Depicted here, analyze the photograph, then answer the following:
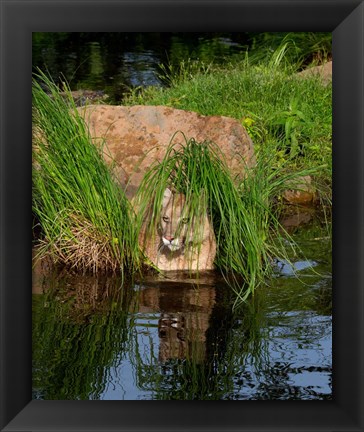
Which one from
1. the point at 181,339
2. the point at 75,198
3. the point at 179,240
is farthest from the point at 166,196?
the point at 181,339

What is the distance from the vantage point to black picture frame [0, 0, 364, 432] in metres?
4.45

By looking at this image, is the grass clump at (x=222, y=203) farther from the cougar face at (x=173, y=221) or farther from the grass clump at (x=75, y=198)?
the grass clump at (x=75, y=198)

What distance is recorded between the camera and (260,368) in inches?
210

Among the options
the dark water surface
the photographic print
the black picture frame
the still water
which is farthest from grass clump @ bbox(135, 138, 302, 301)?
the dark water surface

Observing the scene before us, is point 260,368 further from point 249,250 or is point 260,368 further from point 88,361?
point 249,250

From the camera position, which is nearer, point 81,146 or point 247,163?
point 81,146

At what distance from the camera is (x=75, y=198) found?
23.8 ft
